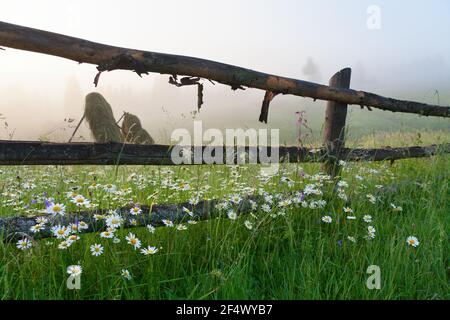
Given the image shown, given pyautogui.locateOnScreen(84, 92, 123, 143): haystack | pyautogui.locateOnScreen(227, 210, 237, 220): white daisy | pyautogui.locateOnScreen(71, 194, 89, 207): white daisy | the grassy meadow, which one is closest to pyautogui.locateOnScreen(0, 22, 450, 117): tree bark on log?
the grassy meadow

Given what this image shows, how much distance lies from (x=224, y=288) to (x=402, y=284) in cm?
130

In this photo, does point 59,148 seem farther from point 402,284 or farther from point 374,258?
point 402,284

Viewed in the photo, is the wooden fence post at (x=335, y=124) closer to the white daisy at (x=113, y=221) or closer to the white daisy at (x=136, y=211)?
the white daisy at (x=136, y=211)

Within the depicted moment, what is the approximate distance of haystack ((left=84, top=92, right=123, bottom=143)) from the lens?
11.7 m

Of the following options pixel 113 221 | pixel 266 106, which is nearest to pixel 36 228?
pixel 113 221

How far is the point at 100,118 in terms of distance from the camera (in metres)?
12.0

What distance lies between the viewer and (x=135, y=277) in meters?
2.59

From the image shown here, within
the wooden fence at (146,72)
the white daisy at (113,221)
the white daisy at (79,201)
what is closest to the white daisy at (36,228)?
the white daisy at (79,201)

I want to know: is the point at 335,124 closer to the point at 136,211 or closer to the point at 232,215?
the point at 232,215

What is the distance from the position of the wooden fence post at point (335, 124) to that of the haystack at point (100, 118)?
7.81 m

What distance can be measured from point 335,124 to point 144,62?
99.2 inches
